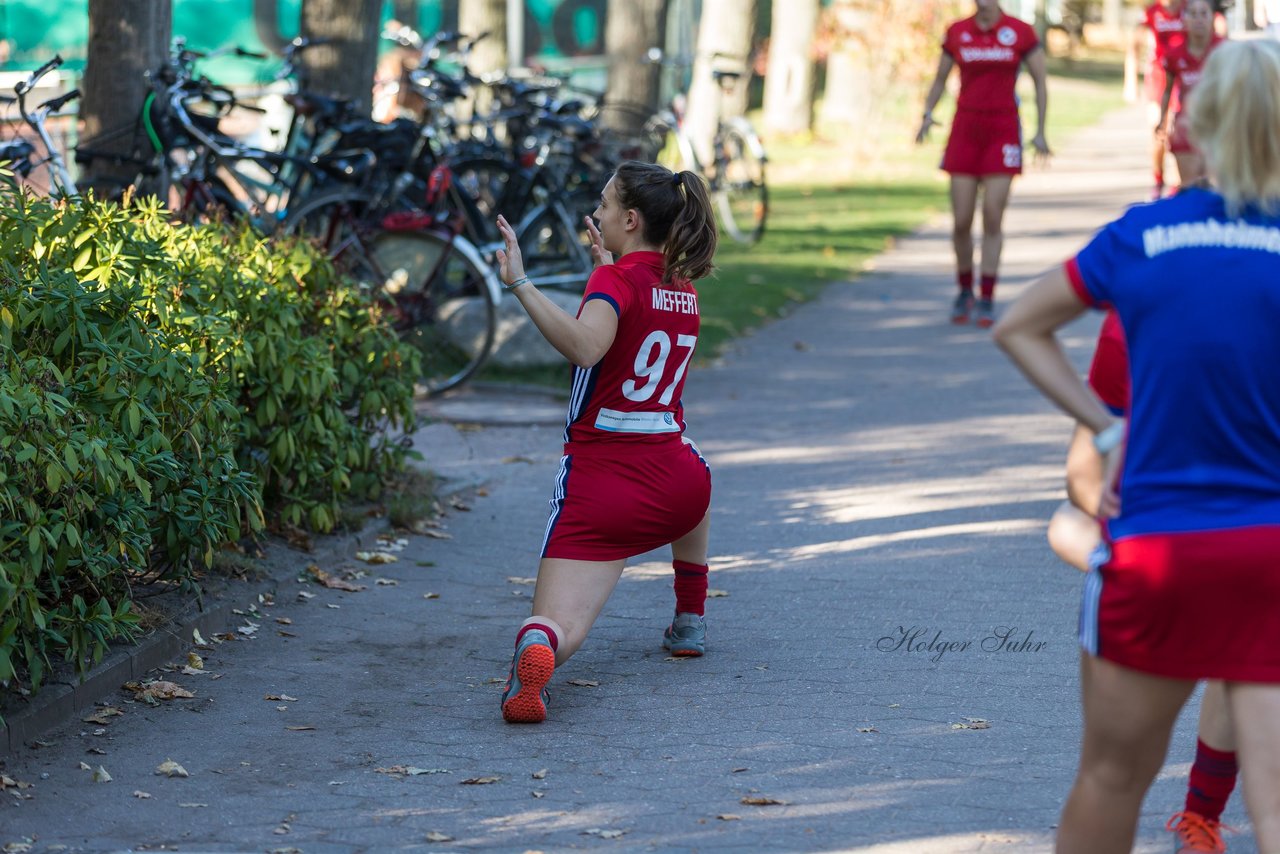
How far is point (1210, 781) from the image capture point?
11.9 feet

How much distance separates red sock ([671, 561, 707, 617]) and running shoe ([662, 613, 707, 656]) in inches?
0.9

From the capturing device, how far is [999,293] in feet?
43.5

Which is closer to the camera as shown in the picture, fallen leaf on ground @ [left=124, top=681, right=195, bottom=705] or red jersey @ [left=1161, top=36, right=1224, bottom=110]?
fallen leaf on ground @ [left=124, top=681, right=195, bottom=705]

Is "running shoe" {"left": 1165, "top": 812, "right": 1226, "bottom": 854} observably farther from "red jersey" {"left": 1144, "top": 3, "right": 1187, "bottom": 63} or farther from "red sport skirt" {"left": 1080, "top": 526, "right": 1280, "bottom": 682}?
"red jersey" {"left": 1144, "top": 3, "right": 1187, "bottom": 63}

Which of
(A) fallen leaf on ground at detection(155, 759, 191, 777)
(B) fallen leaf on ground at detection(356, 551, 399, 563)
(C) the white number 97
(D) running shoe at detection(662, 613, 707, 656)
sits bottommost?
(B) fallen leaf on ground at detection(356, 551, 399, 563)

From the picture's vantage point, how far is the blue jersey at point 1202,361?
9.12 feet

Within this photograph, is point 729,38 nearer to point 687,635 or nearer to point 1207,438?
point 687,635

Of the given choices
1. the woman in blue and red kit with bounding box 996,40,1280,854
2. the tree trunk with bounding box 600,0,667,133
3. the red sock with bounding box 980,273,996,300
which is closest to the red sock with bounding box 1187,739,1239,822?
the woman in blue and red kit with bounding box 996,40,1280,854

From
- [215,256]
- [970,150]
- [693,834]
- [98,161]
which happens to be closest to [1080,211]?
[970,150]

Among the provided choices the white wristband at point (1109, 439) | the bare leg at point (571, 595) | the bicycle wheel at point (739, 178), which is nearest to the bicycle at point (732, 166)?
the bicycle wheel at point (739, 178)

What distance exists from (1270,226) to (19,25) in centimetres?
2356

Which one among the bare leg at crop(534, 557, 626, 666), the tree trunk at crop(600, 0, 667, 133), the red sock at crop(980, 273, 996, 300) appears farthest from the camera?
the tree trunk at crop(600, 0, 667, 133)

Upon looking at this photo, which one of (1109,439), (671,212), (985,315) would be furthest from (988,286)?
(1109,439)

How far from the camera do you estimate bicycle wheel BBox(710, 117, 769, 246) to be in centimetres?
1556
